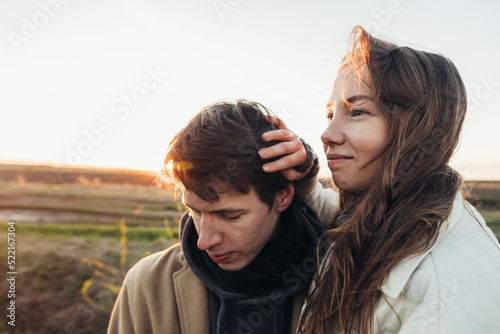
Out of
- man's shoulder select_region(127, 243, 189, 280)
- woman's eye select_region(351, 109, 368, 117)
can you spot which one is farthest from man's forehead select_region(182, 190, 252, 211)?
woman's eye select_region(351, 109, 368, 117)

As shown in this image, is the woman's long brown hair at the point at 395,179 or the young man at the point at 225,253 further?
the young man at the point at 225,253

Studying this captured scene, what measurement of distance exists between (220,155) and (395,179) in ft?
3.13

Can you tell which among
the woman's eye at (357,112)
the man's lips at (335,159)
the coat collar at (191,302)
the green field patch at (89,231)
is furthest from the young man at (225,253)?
the green field patch at (89,231)

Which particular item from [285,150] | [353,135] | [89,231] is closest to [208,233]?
[285,150]

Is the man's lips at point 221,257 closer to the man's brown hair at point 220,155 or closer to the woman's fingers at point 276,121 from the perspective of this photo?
the man's brown hair at point 220,155

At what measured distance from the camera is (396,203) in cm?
159

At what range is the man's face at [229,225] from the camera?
1813 mm

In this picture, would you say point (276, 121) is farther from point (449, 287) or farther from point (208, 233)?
point (449, 287)

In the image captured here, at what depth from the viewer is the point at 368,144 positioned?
1.65 metres

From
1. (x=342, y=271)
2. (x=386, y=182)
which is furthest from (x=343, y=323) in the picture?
(x=386, y=182)

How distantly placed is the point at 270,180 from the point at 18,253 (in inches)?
209

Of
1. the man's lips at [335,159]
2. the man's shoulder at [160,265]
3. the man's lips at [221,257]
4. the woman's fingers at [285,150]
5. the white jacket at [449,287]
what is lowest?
the man's shoulder at [160,265]

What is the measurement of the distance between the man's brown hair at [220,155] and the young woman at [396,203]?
5.8 inches

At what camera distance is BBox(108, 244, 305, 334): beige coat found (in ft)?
6.12
